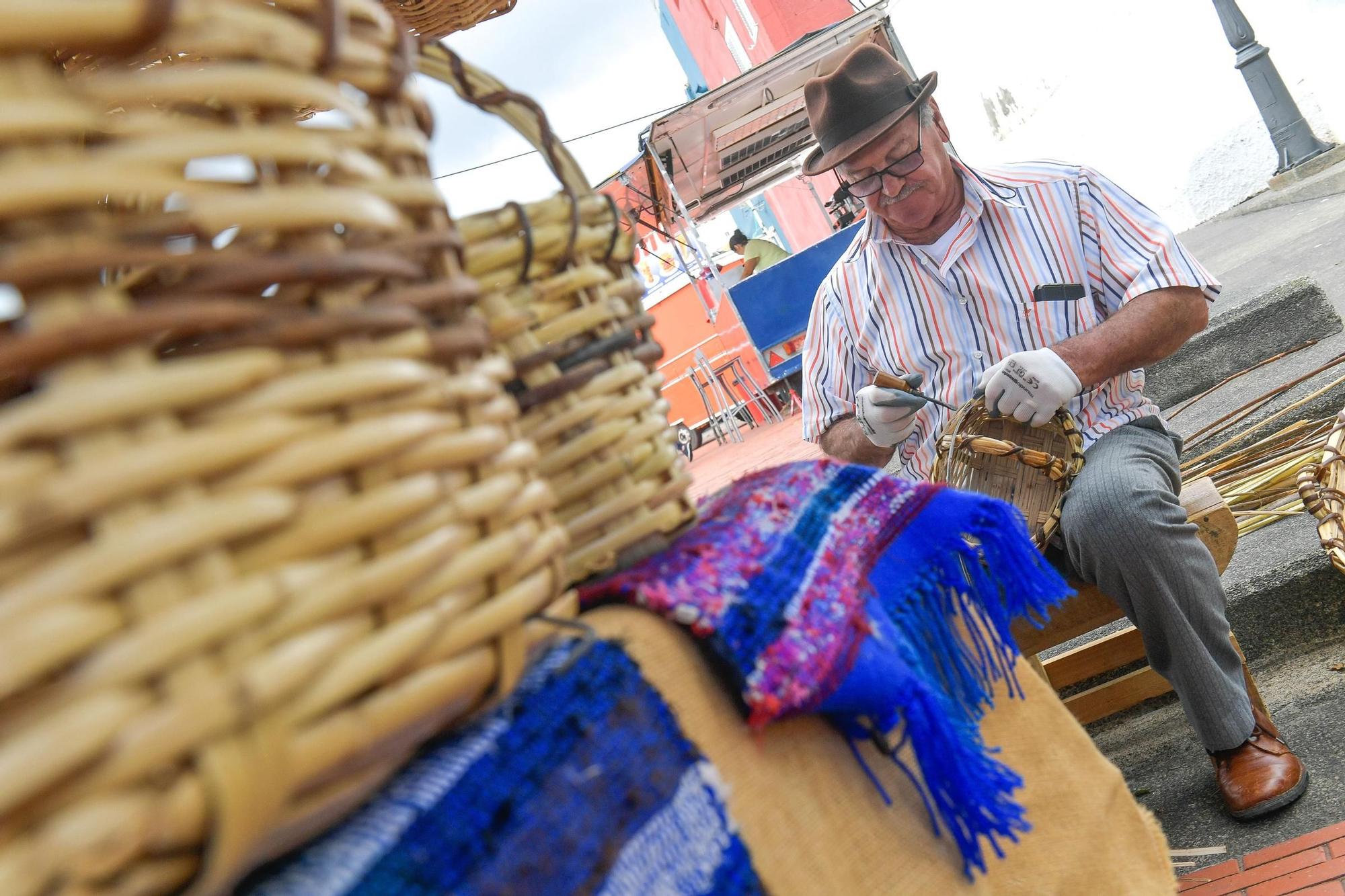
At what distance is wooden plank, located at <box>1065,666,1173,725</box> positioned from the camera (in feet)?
6.66

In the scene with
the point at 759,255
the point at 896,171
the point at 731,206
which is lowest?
the point at 896,171

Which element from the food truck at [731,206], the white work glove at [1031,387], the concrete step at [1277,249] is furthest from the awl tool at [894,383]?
the food truck at [731,206]

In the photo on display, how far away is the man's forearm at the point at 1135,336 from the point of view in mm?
1761

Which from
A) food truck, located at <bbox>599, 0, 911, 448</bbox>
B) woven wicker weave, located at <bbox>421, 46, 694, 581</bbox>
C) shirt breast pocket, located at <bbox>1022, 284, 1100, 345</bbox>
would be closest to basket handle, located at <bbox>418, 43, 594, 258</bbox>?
woven wicker weave, located at <bbox>421, 46, 694, 581</bbox>

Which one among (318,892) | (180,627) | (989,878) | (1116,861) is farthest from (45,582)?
(1116,861)

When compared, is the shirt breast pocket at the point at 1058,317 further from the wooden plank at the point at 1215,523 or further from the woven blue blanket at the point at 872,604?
Answer: the woven blue blanket at the point at 872,604

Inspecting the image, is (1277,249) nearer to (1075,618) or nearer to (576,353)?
(1075,618)

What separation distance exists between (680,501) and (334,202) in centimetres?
33

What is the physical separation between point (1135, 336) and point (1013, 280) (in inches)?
10.3

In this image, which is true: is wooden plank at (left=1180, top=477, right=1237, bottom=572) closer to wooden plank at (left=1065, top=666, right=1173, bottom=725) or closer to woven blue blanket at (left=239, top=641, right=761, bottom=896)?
wooden plank at (left=1065, top=666, right=1173, bottom=725)

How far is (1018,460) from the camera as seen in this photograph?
1.69 m

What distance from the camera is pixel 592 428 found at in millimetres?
605

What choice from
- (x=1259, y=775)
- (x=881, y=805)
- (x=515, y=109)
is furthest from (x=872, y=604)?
(x=1259, y=775)

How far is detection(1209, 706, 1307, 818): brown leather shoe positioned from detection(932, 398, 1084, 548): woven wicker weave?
1.40ft
